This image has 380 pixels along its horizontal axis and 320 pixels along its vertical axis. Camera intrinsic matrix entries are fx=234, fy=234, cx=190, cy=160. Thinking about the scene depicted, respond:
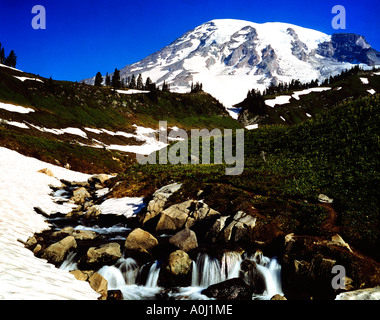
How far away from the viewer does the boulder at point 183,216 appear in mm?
14852

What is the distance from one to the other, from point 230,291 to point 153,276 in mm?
3591

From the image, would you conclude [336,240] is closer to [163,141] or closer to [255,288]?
[255,288]

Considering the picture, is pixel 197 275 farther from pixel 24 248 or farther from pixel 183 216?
pixel 24 248

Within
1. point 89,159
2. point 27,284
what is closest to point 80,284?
point 27,284

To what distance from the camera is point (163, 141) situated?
4439 inches

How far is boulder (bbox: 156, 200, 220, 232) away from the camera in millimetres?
14852

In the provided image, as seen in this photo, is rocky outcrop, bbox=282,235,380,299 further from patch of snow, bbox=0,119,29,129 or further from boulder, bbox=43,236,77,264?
patch of snow, bbox=0,119,29,129

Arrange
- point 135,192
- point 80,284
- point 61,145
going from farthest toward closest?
point 61,145, point 135,192, point 80,284

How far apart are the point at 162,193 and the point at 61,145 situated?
117ft

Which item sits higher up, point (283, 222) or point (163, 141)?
point (163, 141)

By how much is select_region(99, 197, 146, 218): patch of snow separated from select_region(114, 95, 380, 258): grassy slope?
61.8 inches

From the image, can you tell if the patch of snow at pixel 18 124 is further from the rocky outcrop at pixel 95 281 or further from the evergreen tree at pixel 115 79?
the evergreen tree at pixel 115 79

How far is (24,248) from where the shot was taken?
1127 cm

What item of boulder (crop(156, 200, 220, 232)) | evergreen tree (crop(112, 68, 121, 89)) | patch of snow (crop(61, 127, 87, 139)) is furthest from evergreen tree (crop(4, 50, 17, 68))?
boulder (crop(156, 200, 220, 232))
